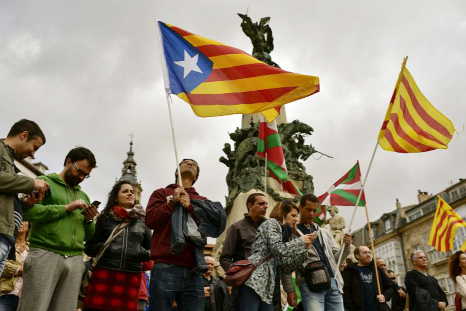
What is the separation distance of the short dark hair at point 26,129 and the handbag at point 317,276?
308 centimetres

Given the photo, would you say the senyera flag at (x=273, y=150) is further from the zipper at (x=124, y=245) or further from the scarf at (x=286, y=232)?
the zipper at (x=124, y=245)

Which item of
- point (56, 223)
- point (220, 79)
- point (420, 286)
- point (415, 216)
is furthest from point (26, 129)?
point (415, 216)

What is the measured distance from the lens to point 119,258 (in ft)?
15.1

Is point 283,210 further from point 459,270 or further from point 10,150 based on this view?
point 459,270

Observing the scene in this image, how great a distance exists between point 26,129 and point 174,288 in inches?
75.2

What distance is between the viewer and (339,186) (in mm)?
9125

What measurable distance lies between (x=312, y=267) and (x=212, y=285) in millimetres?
1595

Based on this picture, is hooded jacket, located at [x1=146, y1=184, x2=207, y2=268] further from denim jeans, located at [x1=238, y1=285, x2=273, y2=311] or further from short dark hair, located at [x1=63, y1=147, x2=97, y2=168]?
short dark hair, located at [x1=63, y1=147, x2=97, y2=168]

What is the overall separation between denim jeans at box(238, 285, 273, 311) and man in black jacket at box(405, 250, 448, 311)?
3.45 m

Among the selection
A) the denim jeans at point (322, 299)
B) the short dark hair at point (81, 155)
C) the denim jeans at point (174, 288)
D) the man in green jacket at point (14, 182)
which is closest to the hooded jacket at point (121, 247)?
the denim jeans at point (174, 288)

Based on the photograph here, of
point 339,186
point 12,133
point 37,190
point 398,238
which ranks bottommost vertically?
point 37,190

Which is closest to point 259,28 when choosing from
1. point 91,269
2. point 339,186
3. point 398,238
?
point 339,186

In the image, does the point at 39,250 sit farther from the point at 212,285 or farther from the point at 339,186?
the point at 339,186

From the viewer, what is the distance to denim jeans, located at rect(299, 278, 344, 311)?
16.2ft
